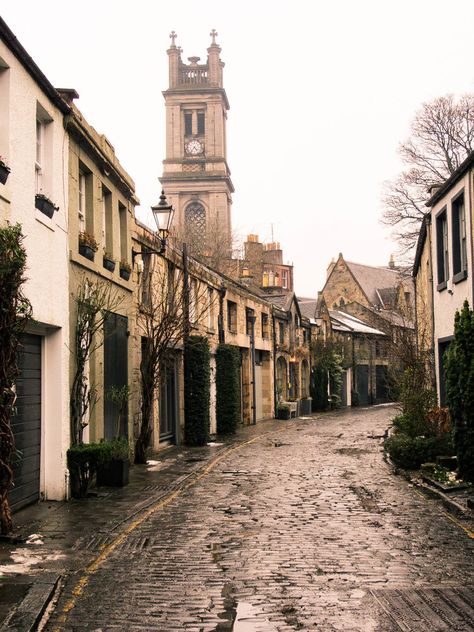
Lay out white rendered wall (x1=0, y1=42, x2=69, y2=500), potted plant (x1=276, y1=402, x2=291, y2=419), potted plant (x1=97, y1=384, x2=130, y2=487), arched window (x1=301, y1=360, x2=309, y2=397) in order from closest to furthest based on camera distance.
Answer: white rendered wall (x1=0, y1=42, x2=69, y2=500) → potted plant (x1=97, y1=384, x2=130, y2=487) → potted plant (x1=276, y1=402, x2=291, y2=419) → arched window (x1=301, y1=360, x2=309, y2=397)

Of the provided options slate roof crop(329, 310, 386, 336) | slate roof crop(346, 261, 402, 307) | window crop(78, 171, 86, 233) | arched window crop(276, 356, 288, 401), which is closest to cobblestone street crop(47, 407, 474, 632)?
window crop(78, 171, 86, 233)

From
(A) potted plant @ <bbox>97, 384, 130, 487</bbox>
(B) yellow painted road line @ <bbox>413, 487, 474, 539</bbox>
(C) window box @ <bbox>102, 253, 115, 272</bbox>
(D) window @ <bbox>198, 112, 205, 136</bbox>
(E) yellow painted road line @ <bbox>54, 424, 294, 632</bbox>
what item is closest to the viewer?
(E) yellow painted road line @ <bbox>54, 424, 294, 632</bbox>

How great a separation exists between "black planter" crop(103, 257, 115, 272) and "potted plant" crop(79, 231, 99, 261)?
111 centimetres

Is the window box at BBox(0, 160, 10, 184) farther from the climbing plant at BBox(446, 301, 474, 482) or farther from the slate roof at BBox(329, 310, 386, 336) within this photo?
the slate roof at BBox(329, 310, 386, 336)

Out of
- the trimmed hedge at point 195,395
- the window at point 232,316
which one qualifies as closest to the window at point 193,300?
the trimmed hedge at point 195,395

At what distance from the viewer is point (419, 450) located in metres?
15.3

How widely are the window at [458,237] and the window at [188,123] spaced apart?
67.2m

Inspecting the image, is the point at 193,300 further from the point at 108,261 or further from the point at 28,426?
the point at 28,426

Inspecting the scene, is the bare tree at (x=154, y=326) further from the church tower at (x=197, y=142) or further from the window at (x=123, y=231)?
the church tower at (x=197, y=142)

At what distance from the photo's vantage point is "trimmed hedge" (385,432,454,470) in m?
15.2

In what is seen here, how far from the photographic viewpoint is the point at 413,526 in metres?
9.52

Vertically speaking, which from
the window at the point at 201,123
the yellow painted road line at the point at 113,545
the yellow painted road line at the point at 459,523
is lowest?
the yellow painted road line at the point at 459,523

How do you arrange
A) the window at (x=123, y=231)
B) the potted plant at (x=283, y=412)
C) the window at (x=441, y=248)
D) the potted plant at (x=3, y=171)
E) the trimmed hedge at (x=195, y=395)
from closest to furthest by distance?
the potted plant at (x=3, y=171)
the window at (x=123, y=231)
the window at (x=441, y=248)
the trimmed hedge at (x=195, y=395)
the potted plant at (x=283, y=412)

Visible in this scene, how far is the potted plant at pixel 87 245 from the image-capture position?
13464mm
